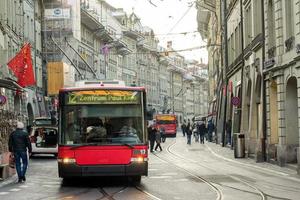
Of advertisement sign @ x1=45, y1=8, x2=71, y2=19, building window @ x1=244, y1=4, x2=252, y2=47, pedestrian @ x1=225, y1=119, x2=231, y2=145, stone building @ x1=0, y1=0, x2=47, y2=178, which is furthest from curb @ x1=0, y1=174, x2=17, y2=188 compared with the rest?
advertisement sign @ x1=45, y1=8, x2=71, y2=19

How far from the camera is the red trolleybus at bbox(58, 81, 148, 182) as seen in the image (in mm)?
16875

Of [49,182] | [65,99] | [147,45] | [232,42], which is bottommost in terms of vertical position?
[49,182]

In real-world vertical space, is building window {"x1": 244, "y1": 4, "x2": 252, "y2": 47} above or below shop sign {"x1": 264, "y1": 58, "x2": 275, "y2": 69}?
above

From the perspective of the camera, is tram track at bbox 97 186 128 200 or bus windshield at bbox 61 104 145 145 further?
bus windshield at bbox 61 104 145 145

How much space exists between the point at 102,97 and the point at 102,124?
80cm

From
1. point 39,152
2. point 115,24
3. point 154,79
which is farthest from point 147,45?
point 39,152

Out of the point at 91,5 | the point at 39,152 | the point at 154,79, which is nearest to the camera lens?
the point at 39,152

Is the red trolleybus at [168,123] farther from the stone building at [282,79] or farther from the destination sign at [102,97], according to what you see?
the destination sign at [102,97]

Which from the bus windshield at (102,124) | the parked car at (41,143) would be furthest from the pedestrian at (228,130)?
the bus windshield at (102,124)

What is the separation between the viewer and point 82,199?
14523 millimetres

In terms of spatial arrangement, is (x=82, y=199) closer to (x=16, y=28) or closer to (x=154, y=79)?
(x=16, y=28)

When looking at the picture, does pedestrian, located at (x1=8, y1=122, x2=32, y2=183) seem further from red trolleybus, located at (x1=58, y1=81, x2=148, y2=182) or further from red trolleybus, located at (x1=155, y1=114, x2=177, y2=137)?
red trolleybus, located at (x1=155, y1=114, x2=177, y2=137)

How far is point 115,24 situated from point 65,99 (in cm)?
7841

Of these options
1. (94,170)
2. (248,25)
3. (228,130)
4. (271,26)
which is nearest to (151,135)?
(228,130)
